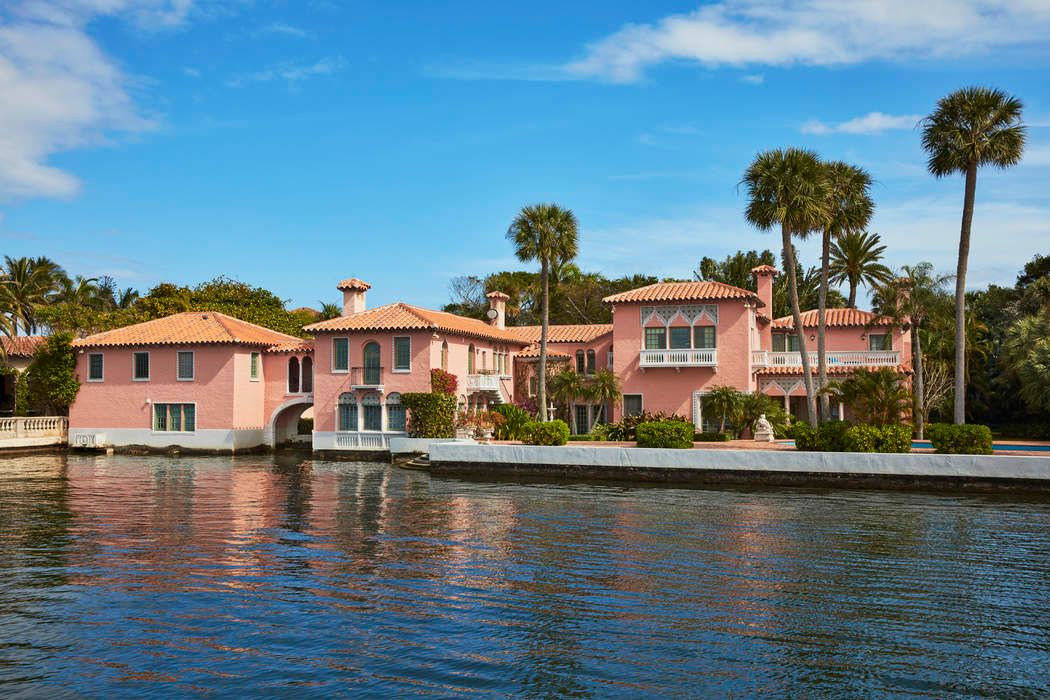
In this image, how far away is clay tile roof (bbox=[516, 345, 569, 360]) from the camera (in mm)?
47281

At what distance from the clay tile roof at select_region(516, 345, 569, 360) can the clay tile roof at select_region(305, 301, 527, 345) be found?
12.3ft

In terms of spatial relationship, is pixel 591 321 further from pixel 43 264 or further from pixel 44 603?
pixel 44 603

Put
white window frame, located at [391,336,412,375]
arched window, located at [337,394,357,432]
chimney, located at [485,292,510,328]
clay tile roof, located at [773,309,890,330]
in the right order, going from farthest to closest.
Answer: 1. chimney, located at [485,292,510,328]
2. clay tile roof, located at [773,309,890,330]
3. arched window, located at [337,394,357,432]
4. white window frame, located at [391,336,412,375]

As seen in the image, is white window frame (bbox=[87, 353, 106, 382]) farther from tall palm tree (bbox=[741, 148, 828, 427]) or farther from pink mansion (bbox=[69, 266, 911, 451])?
tall palm tree (bbox=[741, 148, 828, 427])

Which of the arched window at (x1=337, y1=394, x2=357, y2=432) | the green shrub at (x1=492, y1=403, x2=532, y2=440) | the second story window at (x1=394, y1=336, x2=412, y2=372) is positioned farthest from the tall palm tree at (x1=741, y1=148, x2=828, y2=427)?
the arched window at (x1=337, y1=394, x2=357, y2=432)

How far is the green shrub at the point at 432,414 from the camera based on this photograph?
3959cm

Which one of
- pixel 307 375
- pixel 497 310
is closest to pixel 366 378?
pixel 307 375

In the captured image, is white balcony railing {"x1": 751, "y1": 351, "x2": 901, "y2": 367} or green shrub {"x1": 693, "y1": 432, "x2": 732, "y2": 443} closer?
green shrub {"x1": 693, "y1": 432, "x2": 732, "y2": 443}

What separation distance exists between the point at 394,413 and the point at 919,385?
2604 centimetres

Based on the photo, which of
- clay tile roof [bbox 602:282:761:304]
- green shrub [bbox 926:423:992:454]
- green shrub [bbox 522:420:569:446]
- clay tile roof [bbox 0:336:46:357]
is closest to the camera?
green shrub [bbox 926:423:992:454]

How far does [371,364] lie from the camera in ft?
137

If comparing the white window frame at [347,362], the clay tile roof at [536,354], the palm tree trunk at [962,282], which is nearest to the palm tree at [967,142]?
the palm tree trunk at [962,282]

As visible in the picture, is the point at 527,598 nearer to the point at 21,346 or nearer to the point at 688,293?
the point at 688,293

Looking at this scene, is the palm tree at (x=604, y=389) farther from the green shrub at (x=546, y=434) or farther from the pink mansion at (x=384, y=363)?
the green shrub at (x=546, y=434)
